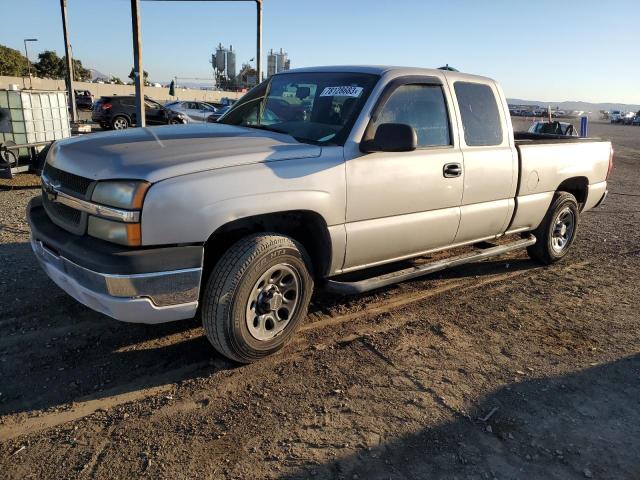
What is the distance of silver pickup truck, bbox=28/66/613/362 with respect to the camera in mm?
2965

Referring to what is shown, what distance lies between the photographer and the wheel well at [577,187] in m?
5.98

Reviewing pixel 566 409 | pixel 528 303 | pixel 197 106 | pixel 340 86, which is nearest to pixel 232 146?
pixel 340 86

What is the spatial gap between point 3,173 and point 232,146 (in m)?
7.05

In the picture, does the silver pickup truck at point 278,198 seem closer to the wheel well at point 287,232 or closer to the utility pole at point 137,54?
the wheel well at point 287,232

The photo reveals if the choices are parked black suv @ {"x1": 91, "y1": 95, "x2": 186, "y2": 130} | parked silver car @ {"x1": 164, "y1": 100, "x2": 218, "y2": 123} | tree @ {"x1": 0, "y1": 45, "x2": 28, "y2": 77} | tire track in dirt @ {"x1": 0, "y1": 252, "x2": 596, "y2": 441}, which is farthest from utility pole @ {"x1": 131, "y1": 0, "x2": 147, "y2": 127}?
tree @ {"x1": 0, "y1": 45, "x2": 28, "y2": 77}

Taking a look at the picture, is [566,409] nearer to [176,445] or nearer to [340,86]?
[176,445]

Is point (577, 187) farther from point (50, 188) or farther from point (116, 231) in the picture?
point (50, 188)

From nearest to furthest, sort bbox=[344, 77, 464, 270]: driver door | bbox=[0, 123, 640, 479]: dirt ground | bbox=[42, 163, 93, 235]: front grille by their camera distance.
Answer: bbox=[0, 123, 640, 479]: dirt ground
bbox=[42, 163, 93, 235]: front grille
bbox=[344, 77, 464, 270]: driver door

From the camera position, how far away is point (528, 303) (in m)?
4.93

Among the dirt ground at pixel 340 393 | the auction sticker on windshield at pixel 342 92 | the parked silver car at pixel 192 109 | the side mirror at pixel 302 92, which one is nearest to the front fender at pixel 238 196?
the auction sticker on windshield at pixel 342 92

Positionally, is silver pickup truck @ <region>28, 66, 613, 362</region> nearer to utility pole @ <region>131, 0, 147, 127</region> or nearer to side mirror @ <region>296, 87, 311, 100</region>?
side mirror @ <region>296, 87, 311, 100</region>

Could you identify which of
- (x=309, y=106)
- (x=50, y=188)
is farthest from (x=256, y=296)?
(x=309, y=106)

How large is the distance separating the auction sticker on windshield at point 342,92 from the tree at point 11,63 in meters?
67.9

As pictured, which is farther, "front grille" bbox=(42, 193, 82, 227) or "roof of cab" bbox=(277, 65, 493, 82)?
"roof of cab" bbox=(277, 65, 493, 82)
